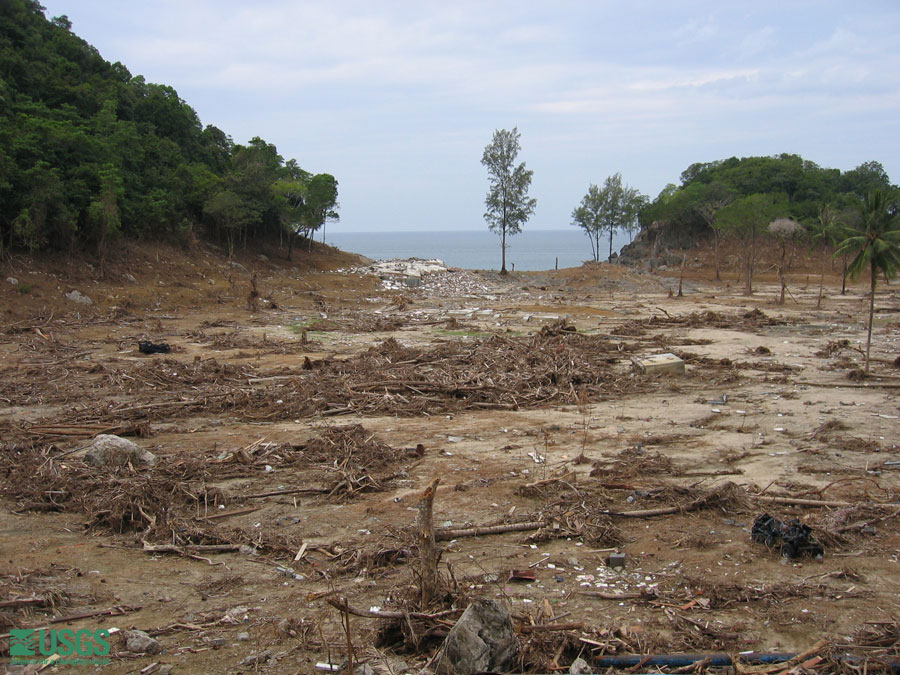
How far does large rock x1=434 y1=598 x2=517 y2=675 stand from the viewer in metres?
3.58

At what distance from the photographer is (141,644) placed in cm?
400

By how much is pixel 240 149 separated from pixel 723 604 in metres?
43.8

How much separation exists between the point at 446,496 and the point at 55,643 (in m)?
3.88

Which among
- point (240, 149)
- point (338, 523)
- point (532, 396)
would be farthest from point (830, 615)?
point (240, 149)

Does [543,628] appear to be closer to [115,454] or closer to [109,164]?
[115,454]

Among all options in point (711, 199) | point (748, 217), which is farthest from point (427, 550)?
point (711, 199)

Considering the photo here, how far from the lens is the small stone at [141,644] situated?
3.97 metres

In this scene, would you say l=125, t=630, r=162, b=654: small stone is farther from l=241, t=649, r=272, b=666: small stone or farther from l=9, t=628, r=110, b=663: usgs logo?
l=241, t=649, r=272, b=666: small stone

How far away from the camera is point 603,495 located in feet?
22.2

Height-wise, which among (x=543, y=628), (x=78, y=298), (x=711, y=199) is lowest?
(x=543, y=628)

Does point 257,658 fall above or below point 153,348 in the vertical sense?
below

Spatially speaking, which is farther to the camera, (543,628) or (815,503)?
(815,503)

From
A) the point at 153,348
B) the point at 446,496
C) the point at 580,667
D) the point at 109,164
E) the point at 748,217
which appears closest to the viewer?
the point at 580,667

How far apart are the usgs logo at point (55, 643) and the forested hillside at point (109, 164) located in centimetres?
2034
